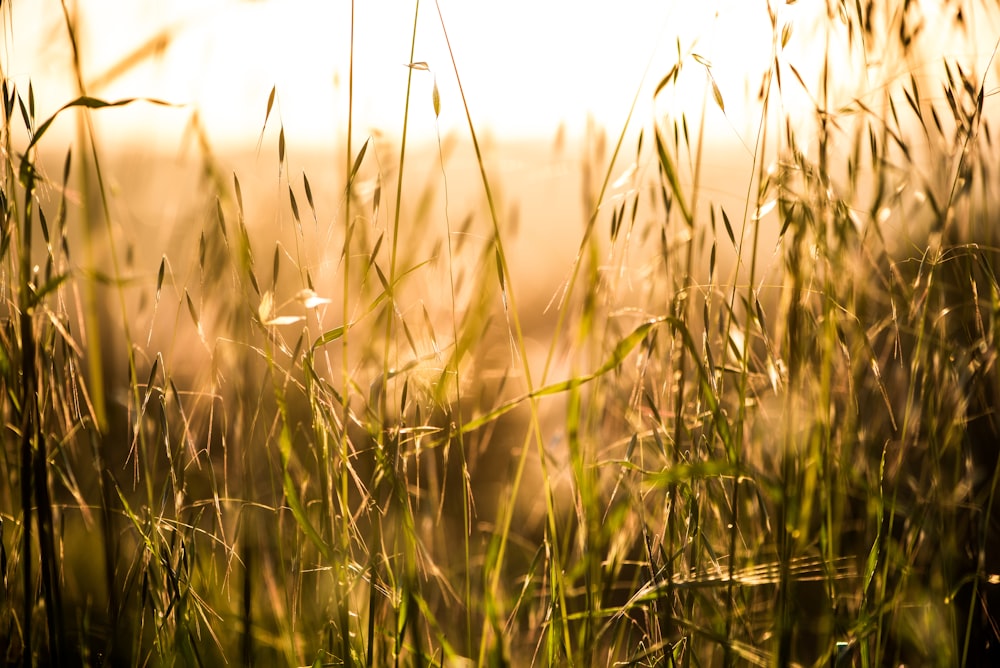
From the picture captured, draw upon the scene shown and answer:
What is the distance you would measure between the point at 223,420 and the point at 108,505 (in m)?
0.13

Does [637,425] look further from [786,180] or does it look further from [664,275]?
[786,180]

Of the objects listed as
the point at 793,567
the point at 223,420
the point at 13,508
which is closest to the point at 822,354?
the point at 793,567

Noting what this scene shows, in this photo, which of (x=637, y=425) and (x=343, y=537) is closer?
(x=343, y=537)

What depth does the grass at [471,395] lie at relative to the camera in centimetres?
63

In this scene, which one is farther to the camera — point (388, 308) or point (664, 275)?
point (664, 275)

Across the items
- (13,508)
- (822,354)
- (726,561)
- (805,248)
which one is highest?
(805,248)

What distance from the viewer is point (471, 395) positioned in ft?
2.67

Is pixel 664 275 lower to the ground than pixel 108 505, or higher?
higher

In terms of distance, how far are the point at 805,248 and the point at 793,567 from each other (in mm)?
294

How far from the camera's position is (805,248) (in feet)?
2.45

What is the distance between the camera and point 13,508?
0.68m

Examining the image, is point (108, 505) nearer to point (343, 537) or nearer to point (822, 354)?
point (343, 537)

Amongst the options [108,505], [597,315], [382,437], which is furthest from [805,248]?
[108,505]

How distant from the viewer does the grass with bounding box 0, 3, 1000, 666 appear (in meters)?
0.63
